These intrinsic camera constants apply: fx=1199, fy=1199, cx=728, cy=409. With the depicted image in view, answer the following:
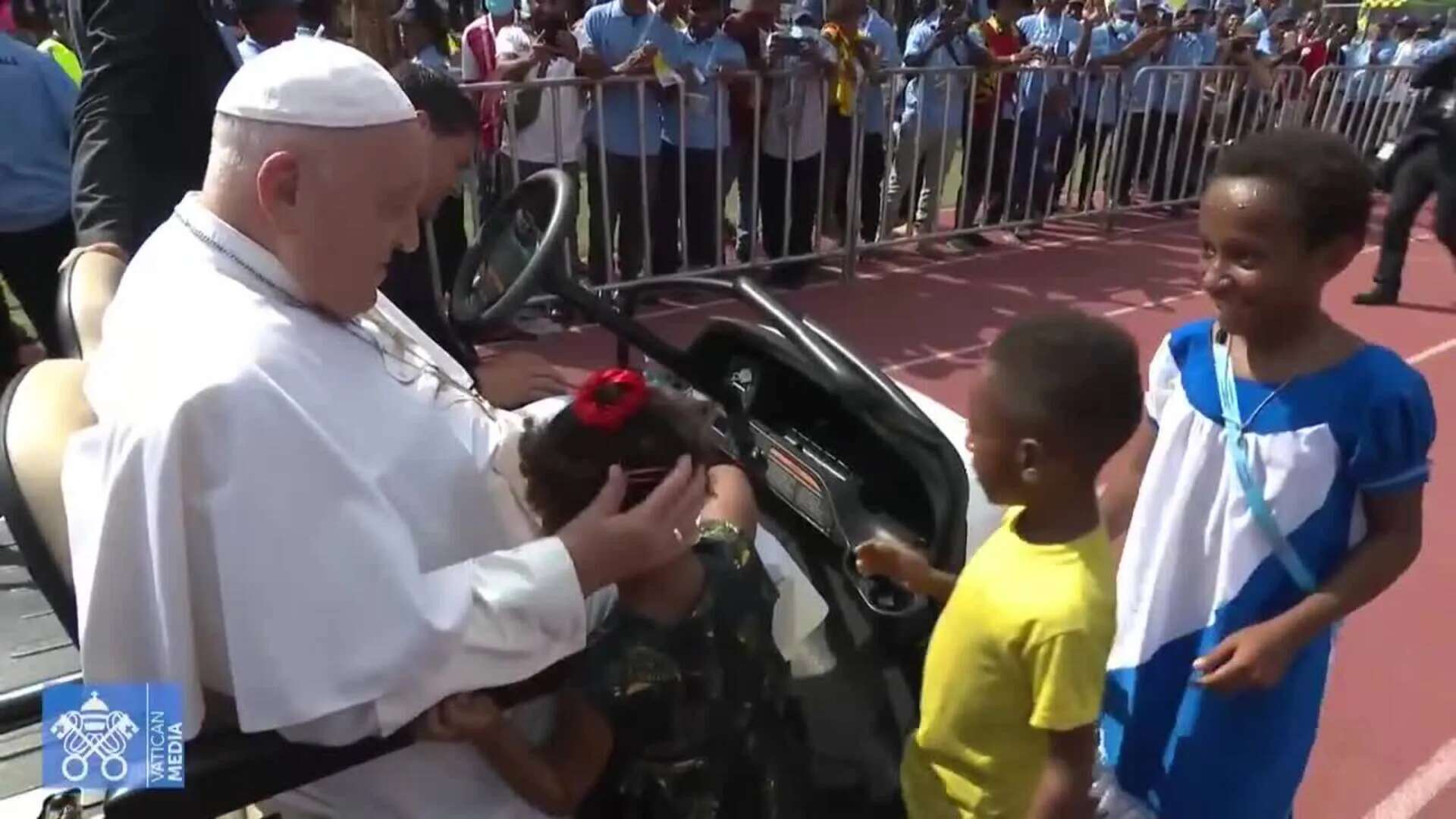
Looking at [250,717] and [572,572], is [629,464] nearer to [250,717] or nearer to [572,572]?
[572,572]

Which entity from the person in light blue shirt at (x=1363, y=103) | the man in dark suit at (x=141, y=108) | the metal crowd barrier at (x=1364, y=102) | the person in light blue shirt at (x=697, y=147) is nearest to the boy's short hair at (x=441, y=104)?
the man in dark suit at (x=141, y=108)

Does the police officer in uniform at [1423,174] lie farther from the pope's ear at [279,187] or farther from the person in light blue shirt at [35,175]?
the pope's ear at [279,187]

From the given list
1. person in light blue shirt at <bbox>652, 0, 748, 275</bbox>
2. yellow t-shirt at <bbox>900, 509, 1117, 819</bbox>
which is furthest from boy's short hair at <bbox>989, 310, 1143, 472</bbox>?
person in light blue shirt at <bbox>652, 0, 748, 275</bbox>

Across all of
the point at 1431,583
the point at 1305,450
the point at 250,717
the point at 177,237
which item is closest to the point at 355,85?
the point at 177,237

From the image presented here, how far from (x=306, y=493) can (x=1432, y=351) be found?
7097mm

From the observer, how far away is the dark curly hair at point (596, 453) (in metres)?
1.62

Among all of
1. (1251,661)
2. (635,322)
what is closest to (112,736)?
(635,322)

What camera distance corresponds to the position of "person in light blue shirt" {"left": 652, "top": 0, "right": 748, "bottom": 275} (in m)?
7.01

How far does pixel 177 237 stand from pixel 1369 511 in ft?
5.68

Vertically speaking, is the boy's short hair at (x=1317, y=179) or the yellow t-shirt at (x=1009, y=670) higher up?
the boy's short hair at (x=1317, y=179)

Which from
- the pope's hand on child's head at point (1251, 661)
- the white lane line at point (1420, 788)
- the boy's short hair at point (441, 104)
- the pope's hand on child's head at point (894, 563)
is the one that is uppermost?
the boy's short hair at point (441, 104)

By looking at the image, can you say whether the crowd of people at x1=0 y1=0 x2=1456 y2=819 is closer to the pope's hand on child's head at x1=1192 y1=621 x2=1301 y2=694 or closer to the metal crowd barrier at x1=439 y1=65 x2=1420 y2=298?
the pope's hand on child's head at x1=1192 y1=621 x2=1301 y2=694

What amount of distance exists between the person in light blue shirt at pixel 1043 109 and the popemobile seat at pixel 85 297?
7621mm

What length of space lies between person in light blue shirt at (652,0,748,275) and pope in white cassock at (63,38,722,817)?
5.51 meters
